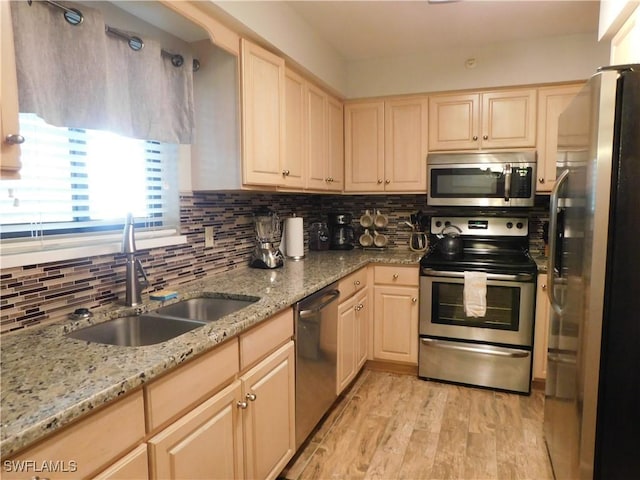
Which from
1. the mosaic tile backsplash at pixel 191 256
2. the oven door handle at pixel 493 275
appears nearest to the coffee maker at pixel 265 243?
the mosaic tile backsplash at pixel 191 256

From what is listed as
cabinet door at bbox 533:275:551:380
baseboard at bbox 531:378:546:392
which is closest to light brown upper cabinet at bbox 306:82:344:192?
cabinet door at bbox 533:275:551:380

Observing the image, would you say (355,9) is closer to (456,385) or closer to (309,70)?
(309,70)

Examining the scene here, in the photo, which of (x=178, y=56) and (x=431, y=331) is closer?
(x=178, y=56)

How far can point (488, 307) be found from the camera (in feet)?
9.20

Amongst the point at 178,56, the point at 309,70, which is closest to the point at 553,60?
the point at 309,70

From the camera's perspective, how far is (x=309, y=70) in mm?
2615

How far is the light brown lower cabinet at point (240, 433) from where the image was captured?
3.93 feet

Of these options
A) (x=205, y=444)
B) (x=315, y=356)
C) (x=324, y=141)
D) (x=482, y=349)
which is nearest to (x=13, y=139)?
(x=205, y=444)

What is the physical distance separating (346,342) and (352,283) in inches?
15.0

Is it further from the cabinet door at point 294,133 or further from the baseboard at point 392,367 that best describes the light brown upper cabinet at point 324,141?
the baseboard at point 392,367

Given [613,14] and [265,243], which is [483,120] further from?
[265,243]

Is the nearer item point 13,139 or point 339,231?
point 13,139

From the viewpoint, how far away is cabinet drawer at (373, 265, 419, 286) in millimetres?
2977

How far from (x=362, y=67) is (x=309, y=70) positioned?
0.83 metres
